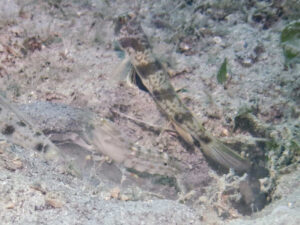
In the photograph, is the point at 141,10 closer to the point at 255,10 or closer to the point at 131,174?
the point at 255,10

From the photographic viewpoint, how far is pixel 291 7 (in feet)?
14.2

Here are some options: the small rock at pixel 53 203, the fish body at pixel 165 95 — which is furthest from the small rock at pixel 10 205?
the fish body at pixel 165 95

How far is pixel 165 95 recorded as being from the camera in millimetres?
3883

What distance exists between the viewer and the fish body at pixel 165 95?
3.46m

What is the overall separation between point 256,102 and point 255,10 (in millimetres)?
2000

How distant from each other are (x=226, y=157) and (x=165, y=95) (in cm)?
132

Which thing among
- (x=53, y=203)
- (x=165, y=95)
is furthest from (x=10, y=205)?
(x=165, y=95)

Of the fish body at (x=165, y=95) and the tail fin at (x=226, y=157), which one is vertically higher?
the fish body at (x=165, y=95)

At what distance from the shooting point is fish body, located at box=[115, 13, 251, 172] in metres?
3.46

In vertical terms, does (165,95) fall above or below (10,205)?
above

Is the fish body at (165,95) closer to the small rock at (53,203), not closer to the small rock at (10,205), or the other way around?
the small rock at (53,203)

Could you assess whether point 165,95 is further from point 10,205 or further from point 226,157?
point 10,205

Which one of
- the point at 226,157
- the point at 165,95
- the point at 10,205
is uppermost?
the point at 165,95

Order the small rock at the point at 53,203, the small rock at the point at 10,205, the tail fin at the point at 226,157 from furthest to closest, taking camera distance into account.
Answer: the tail fin at the point at 226,157 < the small rock at the point at 53,203 < the small rock at the point at 10,205
